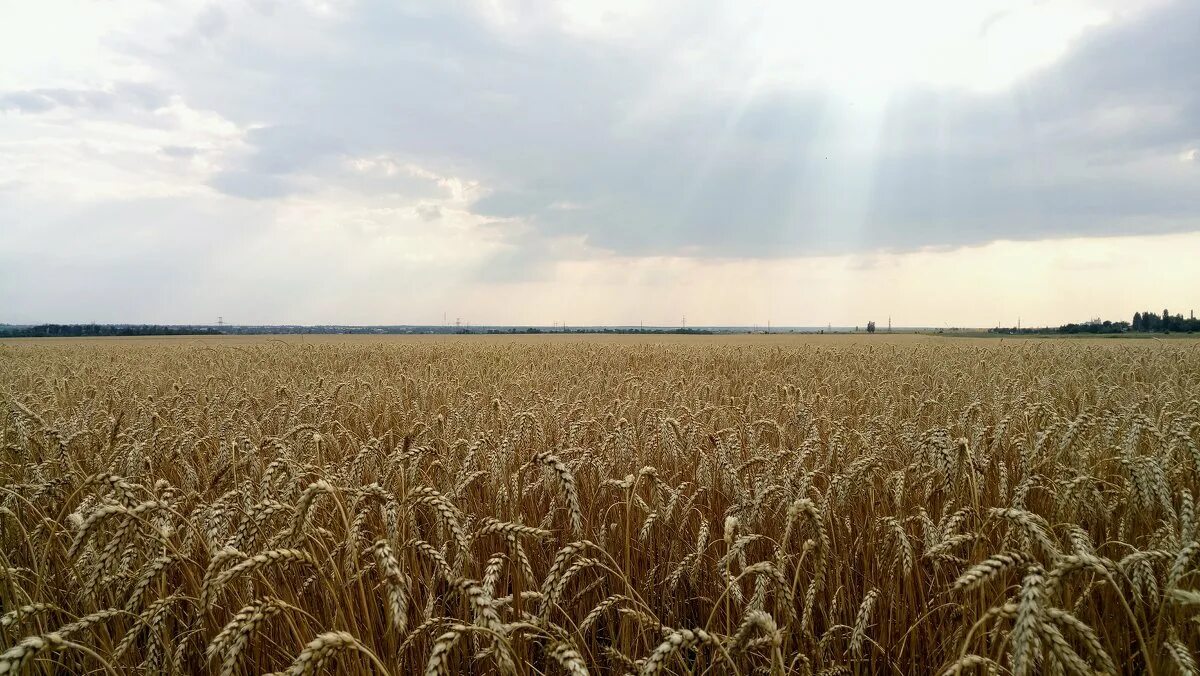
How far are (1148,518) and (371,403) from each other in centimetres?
685

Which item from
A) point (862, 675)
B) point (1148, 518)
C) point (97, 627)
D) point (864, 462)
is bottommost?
point (862, 675)

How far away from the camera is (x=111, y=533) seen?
2770 millimetres

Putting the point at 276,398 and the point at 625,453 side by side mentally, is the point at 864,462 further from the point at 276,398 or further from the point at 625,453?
the point at 276,398

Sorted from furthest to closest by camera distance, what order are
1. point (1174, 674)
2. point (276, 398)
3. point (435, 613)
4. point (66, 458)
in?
point (276, 398) < point (66, 458) < point (435, 613) < point (1174, 674)

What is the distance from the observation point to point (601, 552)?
2418mm

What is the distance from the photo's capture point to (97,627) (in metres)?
2.40

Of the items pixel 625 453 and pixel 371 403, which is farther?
pixel 371 403

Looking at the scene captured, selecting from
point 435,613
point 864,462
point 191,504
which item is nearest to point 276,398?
point 191,504

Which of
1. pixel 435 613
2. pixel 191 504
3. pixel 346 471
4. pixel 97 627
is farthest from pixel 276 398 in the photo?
pixel 435 613

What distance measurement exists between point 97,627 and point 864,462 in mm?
3506

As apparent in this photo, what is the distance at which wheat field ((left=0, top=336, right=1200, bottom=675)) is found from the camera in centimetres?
161

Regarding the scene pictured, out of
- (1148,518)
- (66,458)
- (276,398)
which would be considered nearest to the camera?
(1148,518)

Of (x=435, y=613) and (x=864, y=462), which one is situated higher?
(x=864, y=462)

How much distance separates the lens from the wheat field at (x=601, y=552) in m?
1.61
